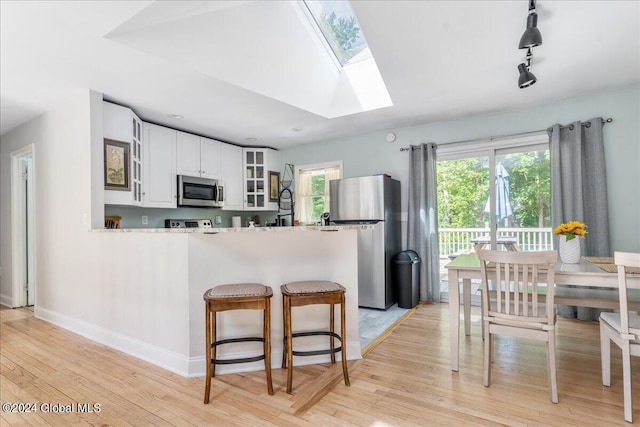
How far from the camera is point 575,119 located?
3.46 meters

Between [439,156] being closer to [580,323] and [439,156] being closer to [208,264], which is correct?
[580,323]

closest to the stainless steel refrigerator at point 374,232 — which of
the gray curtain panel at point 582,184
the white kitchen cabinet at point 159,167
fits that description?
the gray curtain panel at point 582,184

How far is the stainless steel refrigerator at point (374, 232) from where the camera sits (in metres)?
3.95

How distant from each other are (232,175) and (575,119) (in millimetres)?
4488

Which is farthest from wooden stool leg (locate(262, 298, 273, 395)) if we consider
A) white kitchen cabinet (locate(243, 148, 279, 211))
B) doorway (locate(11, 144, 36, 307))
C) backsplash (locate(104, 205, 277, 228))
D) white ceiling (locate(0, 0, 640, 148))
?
doorway (locate(11, 144, 36, 307))

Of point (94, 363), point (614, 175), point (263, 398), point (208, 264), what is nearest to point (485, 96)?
point (614, 175)

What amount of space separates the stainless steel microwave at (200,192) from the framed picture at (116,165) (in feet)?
2.86

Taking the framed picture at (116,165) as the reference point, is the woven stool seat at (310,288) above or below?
below

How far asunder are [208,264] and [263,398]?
0.96 meters

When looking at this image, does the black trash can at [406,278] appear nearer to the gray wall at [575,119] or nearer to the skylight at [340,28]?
the gray wall at [575,119]

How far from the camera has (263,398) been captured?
6.52ft

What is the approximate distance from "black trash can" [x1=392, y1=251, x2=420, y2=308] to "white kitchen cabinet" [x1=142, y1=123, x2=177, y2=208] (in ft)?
9.84

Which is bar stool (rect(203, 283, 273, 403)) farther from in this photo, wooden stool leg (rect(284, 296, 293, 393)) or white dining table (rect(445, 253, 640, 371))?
white dining table (rect(445, 253, 640, 371))

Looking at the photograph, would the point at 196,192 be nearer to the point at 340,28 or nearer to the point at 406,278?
the point at 340,28
